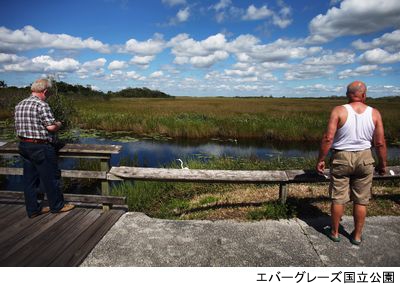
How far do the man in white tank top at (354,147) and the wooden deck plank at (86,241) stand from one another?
2909 millimetres

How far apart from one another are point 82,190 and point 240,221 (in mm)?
6138

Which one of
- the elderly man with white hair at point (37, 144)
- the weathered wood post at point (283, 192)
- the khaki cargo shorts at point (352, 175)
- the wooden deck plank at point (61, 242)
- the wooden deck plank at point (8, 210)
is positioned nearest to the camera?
the wooden deck plank at point (61, 242)

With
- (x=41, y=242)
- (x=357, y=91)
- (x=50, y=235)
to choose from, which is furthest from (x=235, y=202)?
(x=41, y=242)

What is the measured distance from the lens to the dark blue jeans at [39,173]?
409 cm

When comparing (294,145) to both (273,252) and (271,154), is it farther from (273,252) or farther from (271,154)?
(273,252)

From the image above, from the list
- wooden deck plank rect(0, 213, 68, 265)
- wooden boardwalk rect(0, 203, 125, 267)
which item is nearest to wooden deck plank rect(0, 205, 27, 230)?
wooden boardwalk rect(0, 203, 125, 267)

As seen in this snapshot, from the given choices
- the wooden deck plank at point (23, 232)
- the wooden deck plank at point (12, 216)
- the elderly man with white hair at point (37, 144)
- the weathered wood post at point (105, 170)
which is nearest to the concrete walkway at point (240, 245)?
the weathered wood post at point (105, 170)

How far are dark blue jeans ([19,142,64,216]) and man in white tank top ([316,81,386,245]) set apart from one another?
358cm

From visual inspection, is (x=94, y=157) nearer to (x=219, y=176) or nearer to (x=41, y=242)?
(x=41, y=242)

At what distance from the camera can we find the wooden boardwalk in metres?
3.32

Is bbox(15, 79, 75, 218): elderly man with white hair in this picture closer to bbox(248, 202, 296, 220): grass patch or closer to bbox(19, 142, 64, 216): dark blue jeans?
bbox(19, 142, 64, 216): dark blue jeans

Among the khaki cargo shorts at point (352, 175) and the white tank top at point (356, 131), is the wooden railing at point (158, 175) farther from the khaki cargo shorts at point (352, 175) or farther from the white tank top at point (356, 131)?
the white tank top at point (356, 131)

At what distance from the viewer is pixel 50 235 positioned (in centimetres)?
386

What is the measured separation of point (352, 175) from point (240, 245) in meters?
1.58
